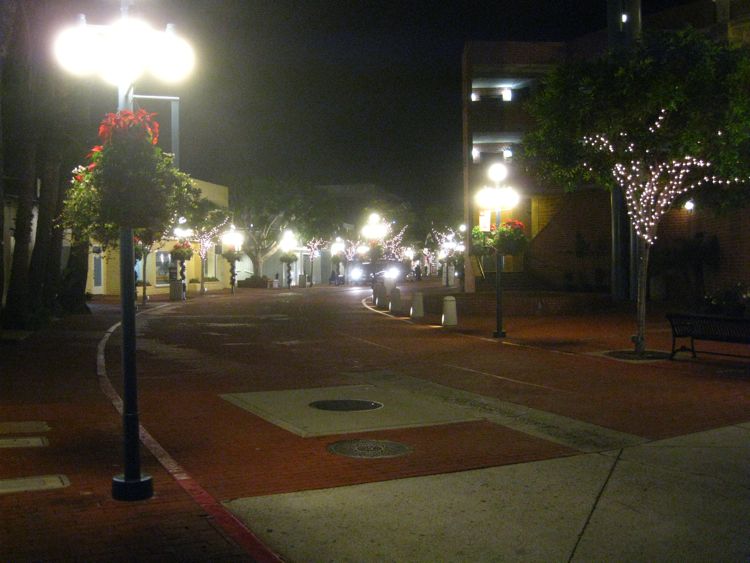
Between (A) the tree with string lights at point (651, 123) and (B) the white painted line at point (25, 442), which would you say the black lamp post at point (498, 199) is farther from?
(B) the white painted line at point (25, 442)

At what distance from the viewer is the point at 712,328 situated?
15367 millimetres

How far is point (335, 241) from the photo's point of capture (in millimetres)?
69562

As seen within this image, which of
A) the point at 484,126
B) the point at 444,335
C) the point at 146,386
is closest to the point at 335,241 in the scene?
the point at 484,126

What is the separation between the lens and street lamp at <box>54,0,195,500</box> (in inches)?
258

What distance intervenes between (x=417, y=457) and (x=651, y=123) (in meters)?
10.1

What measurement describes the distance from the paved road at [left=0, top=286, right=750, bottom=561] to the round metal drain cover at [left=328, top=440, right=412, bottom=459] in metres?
0.05

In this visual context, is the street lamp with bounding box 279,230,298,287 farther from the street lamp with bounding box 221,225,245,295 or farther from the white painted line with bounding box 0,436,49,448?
the white painted line with bounding box 0,436,49,448

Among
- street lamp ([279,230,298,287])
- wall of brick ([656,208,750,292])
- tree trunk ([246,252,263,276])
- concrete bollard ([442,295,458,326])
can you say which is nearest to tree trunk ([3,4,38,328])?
concrete bollard ([442,295,458,326])

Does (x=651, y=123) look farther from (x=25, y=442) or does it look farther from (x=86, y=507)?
(x=86, y=507)

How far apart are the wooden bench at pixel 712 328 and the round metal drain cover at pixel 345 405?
7570 millimetres

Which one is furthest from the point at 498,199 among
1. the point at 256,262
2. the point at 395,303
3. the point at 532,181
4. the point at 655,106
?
the point at 256,262

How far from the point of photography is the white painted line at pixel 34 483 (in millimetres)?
6777

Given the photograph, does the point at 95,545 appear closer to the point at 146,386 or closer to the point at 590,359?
the point at 146,386

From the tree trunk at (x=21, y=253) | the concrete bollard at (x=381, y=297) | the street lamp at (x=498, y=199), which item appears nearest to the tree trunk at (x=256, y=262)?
the concrete bollard at (x=381, y=297)
